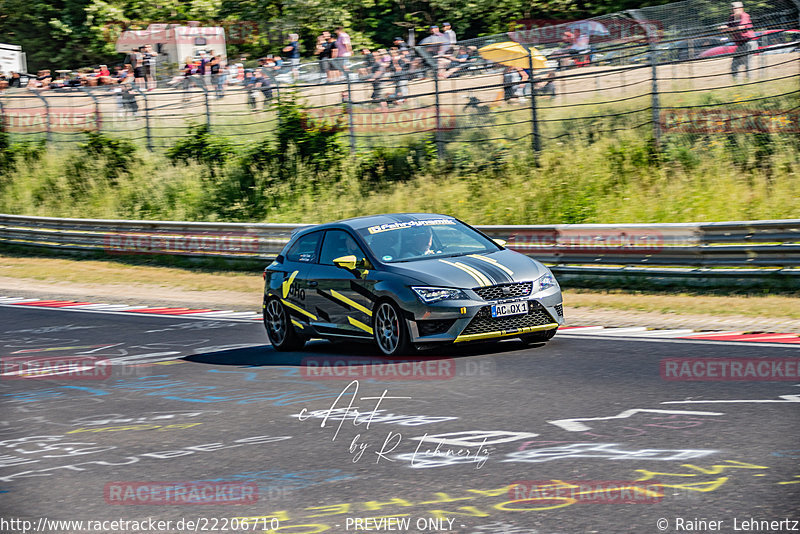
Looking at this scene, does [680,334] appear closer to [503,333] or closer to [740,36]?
[503,333]

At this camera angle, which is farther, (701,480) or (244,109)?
(244,109)

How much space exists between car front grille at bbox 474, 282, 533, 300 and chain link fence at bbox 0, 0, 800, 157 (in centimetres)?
1050

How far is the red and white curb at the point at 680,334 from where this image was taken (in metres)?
10.8

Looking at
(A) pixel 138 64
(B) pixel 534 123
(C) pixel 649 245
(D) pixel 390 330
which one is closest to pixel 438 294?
(D) pixel 390 330

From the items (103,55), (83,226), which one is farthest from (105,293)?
(103,55)

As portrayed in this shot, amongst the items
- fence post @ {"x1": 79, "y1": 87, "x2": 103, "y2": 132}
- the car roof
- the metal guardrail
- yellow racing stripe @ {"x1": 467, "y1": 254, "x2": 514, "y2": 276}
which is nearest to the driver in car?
the car roof

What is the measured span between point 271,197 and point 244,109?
275 cm

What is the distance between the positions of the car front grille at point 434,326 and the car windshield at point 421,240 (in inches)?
40.0

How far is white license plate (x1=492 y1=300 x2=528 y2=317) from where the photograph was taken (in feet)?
33.5

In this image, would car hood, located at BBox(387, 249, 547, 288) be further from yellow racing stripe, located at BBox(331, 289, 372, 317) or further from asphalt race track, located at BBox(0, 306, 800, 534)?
asphalt race track, located at BBox(0, 306, 800, 534)

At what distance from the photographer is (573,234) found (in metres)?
16.9

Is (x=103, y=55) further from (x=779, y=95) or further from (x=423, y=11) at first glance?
(x=779, y=95)

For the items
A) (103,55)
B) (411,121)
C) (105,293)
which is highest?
(103,55)

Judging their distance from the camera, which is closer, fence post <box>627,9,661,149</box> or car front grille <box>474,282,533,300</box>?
car front grille <box>474,282,533,300</box>
